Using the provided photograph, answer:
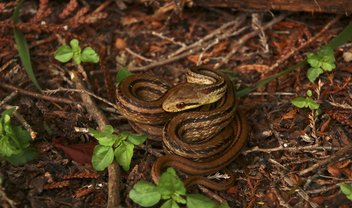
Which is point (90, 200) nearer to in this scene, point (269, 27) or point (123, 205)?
point (123, 205)

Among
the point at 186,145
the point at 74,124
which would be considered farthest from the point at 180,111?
the point at 74,124

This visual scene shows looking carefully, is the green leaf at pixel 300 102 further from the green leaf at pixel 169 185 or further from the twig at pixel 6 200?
the twig at pixel 6 200

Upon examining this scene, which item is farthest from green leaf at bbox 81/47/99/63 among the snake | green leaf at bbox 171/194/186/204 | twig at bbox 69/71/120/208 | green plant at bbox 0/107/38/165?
green leaf at bbox 171/194/186/204

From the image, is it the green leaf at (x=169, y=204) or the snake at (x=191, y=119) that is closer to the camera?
the green leaf at (x=169, y=204)

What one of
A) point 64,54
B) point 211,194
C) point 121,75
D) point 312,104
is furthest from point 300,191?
→ point 64,54

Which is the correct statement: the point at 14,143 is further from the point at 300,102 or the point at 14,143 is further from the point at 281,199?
the point at 300,102

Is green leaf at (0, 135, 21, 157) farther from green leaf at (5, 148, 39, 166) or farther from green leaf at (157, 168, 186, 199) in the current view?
green leaf at (157, 168, 186, 199)

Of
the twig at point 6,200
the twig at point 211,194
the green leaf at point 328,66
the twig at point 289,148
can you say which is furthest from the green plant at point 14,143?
the green leaf at point 328,66
